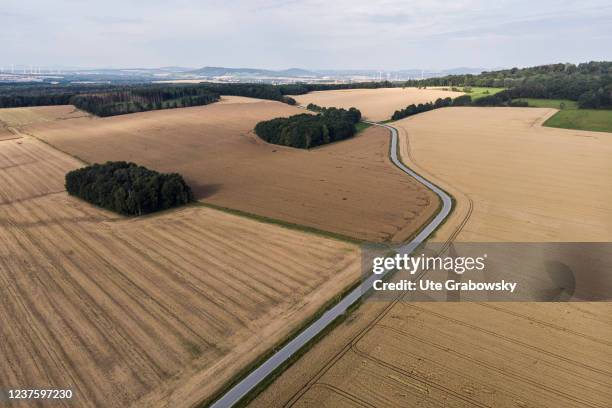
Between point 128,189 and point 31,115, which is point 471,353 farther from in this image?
point 31,115

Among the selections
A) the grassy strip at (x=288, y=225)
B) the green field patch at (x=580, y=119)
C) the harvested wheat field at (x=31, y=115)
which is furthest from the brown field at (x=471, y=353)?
the harvested wheat field at (x=31, y=115)

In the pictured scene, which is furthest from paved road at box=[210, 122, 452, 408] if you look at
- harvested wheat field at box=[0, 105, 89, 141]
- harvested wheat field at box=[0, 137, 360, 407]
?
harvested wheat field at box=[0, 105, 89, 141]

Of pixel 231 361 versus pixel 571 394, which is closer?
pixel 571 394

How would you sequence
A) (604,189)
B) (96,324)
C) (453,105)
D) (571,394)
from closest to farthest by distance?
(571,394), (96,324), (604,189), (453,105)

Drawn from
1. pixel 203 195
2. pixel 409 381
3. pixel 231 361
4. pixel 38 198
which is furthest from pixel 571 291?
pixel 38 198

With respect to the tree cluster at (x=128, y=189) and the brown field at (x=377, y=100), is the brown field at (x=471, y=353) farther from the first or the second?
the brown field at (x=377, y=100)

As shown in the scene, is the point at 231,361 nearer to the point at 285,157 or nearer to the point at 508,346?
the point at 508,346
